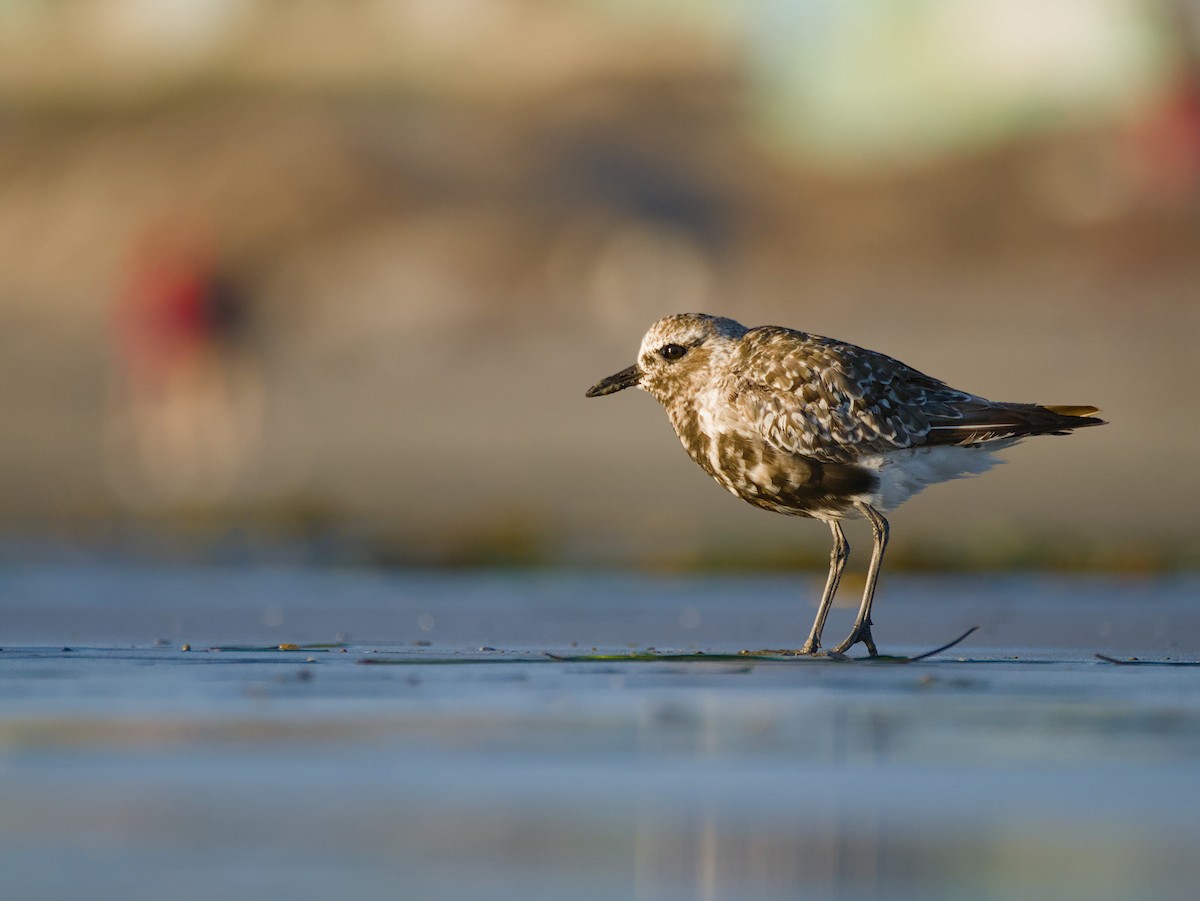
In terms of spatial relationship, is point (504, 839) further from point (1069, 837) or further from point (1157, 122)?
point (1157, 122)

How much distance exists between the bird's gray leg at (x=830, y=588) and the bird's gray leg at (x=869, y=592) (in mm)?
106

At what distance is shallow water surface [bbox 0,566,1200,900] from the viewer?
4.00m

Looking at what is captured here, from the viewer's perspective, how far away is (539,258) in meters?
50.2

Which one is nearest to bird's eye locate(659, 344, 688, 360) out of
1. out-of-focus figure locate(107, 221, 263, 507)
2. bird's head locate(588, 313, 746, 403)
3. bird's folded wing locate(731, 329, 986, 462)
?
bird's head locate(588, 313, 746, 403)

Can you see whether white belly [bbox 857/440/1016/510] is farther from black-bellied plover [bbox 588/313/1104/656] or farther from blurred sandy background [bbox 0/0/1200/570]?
blurred sandy background [bbox 0/0/1200/570]

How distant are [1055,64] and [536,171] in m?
17.5

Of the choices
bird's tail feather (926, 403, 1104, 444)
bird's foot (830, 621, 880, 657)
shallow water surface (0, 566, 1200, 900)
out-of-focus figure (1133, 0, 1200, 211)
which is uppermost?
out-of-focus figure (1133, 0, 1200, 211)

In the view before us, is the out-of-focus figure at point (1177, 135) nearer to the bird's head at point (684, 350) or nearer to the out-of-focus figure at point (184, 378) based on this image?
the out-of-focus figure at point (184, 378)

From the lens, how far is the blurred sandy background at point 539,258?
1809cm

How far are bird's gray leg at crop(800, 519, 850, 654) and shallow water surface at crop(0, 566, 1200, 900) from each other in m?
0.33

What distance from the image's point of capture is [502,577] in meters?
12.4

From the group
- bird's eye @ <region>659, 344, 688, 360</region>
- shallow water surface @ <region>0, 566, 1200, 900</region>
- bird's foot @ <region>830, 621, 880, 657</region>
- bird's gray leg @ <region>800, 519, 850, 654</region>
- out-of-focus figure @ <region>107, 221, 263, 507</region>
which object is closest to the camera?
shallow water surface @ <region>0, 566, 1200, 900</region>

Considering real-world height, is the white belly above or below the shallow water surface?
above

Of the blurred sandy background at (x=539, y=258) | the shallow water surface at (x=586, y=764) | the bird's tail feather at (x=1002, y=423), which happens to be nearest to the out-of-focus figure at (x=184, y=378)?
the blurred sandy background at (x=539, y=258)
